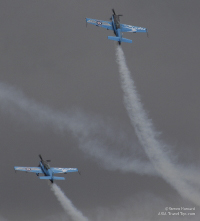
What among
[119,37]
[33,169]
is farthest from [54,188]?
[119,37]

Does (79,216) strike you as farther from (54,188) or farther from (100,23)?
(100,23)

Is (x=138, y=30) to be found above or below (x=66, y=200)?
above

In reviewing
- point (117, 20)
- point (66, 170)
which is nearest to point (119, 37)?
point (117, 20)

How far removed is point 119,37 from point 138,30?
589 centimetres

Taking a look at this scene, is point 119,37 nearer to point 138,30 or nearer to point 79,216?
point 138,30

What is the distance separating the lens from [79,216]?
130 metres

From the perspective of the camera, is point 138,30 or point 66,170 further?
point 66,170

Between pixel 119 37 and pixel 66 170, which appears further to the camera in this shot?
pixel 66 170

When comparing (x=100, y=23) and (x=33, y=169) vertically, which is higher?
(x=100, y=23)

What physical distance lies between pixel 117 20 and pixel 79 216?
3488 cm

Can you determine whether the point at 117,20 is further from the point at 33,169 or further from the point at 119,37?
the point at 33,169

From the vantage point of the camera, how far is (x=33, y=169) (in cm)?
12756

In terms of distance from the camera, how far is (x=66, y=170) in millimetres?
131000

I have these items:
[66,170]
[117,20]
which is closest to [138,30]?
[117,20]
